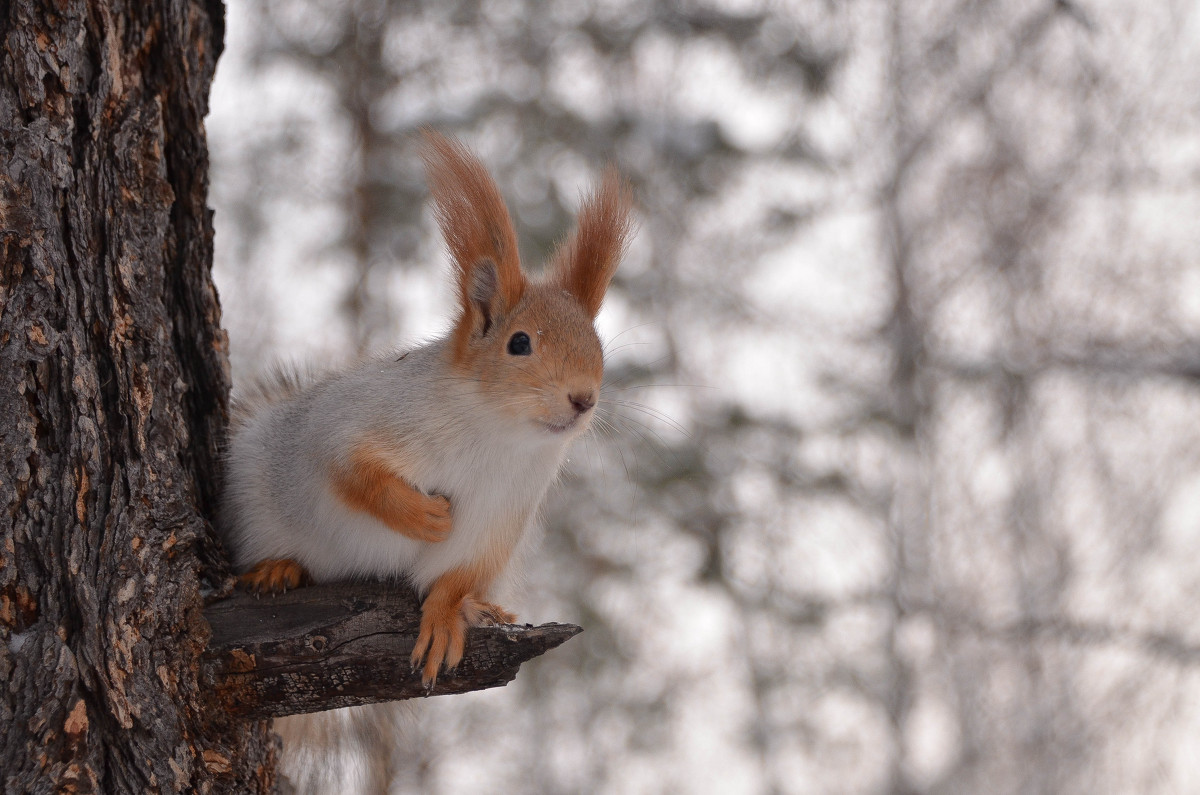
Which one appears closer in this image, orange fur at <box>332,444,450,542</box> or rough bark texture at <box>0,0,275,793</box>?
rough bark texture at <box>0,0,275,793</box>

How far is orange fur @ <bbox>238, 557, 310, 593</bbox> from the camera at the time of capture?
1.24 metres

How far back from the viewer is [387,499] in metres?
1.23

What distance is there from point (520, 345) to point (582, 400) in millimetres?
141

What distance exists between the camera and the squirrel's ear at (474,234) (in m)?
1.27

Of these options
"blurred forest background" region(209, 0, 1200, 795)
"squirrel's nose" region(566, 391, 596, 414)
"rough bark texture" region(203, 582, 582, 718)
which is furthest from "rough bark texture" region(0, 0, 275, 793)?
"blurred forest background" region(209, 0, 1200, 795)

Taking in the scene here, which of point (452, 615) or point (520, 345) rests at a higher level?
point (520, 345)

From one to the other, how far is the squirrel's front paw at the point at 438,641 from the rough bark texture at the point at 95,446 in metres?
0.23

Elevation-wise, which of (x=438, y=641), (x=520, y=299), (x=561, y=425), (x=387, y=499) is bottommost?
(x=438, y=641)

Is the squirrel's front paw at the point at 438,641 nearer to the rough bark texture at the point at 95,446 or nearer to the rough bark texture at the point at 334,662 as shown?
the rough bark texture at the point at 334,662

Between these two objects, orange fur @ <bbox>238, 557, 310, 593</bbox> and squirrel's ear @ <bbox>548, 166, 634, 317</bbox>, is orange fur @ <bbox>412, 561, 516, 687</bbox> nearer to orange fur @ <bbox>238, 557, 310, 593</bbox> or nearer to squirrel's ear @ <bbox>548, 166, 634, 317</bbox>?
orange fur @ <bbox>238, 557, 310, 593</bbox>

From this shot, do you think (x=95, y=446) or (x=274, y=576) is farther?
(x=274, y=576)

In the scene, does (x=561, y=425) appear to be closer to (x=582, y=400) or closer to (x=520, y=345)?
(x=582, y=400)

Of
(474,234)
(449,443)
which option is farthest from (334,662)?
(474,234)

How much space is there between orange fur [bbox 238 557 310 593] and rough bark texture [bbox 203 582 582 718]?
129 millimetres
